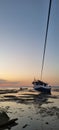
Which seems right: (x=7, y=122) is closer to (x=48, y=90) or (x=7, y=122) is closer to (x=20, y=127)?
(x=20, y=127)

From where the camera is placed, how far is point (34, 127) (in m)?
18.0

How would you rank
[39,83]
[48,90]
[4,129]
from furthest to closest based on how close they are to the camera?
[39,83] < [48,90] < [4,129]

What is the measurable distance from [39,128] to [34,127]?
0.62 metres

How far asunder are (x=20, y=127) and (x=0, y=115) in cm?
295

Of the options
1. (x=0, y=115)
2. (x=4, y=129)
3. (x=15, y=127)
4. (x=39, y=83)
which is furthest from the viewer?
(x=39, y=83)

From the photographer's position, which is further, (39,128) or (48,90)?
(48,90)

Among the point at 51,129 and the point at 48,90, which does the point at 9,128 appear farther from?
the point at 48,90

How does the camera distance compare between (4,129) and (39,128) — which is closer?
(4,129)

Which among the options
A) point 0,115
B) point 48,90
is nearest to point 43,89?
point 48,90

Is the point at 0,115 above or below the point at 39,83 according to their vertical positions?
above

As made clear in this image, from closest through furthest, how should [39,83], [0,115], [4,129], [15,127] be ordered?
[4,129] → [15,127] → [0,115] → [39,83]

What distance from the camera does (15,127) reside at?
17562mm

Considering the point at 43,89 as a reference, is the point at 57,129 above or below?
above

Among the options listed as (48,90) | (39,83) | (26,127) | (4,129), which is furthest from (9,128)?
(39,83)
